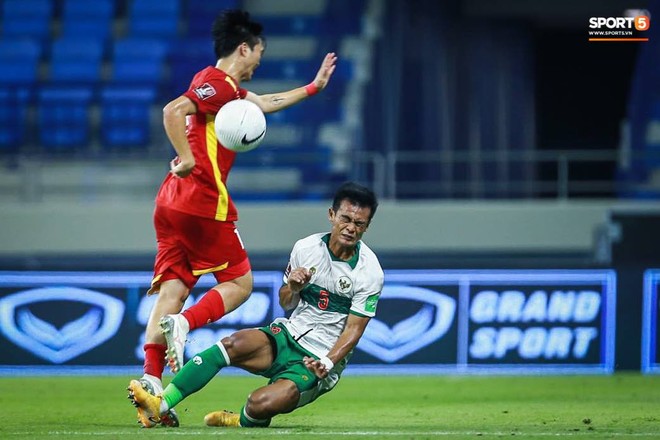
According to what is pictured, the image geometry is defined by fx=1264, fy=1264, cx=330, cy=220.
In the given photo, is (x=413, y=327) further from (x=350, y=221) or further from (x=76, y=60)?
(x=76, y=60)

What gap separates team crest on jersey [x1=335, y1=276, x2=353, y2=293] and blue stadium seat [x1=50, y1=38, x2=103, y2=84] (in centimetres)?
942

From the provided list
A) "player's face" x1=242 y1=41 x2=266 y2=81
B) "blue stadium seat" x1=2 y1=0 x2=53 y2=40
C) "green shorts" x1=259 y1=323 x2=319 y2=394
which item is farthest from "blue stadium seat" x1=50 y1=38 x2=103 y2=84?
"green shorts" x1=259 y1=323 x2=319 y2=394

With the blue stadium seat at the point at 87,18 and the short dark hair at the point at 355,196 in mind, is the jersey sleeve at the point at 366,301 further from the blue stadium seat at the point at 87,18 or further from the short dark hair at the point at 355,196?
the blue stadium seat at the point at 87,18

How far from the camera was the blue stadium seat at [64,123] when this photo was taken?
1433cm

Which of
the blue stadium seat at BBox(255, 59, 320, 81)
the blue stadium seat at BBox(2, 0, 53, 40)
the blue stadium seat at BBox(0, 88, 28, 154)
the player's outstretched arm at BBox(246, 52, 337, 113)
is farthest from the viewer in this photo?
the blue stadium seat at BBox(2, 0, 53, 40)

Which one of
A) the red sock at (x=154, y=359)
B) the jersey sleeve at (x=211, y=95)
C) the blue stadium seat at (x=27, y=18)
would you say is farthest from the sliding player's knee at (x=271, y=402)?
the blue stadium seat at (x=27, y=18)

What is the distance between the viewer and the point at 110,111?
1446 cm

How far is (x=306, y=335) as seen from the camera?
247 inches

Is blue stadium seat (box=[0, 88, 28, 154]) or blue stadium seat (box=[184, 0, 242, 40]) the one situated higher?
blue stadium seat (box=[184, 0, 242, 40])

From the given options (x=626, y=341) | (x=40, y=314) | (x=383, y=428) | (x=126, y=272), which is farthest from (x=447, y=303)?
(x=383, y=428)

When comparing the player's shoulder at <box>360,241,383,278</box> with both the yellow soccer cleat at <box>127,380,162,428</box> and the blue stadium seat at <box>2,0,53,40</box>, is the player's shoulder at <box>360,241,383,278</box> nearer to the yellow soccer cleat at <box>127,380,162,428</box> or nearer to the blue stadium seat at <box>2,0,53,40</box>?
the yellow soccer cleat at <box>127,380,162,428</box>

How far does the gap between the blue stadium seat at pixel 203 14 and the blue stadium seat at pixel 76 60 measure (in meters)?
1.15

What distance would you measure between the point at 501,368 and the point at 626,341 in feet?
3.62

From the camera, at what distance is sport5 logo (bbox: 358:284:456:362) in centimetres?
1098
